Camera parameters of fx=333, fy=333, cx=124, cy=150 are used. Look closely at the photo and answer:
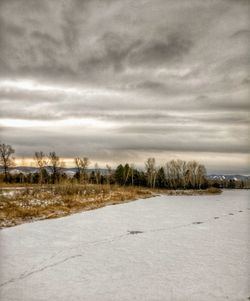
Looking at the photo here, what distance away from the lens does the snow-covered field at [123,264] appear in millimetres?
6000

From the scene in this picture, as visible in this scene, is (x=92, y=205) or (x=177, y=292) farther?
(x=92, y=205)

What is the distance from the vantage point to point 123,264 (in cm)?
787

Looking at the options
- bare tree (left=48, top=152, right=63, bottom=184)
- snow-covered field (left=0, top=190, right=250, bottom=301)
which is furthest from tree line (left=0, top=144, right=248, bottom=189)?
snow-covered field (left=0, top=190, right=250, bottom=301)

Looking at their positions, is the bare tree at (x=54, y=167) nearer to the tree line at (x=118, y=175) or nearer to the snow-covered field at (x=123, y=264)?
the tree line at (x=118, y=175)

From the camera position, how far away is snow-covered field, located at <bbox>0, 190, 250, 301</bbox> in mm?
6000

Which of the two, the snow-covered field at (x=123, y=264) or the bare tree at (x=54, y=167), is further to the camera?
the bare tree at (x=54, y=167)

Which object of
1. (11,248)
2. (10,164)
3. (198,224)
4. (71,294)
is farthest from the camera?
(10,164)

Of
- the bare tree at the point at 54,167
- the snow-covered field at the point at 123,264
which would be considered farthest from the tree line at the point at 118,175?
the snow-covered field at the point at 123,264

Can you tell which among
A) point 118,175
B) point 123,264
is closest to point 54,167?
point 118,175

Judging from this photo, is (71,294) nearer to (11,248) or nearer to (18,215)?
(11,248)

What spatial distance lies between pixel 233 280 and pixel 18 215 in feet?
38.4

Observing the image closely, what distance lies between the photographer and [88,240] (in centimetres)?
1066

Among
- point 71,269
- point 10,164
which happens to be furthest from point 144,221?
point 10,164

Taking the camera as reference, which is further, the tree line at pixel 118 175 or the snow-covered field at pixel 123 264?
the tree line at pixel 118 175
